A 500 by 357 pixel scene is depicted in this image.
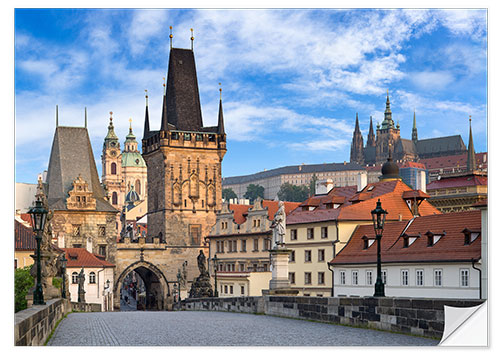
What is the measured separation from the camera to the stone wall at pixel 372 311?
58.6ft

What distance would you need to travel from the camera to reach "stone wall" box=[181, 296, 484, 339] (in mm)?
17859

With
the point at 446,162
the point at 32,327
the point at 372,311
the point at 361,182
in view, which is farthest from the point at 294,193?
the point at 32,327

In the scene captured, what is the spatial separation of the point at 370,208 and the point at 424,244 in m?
11.3

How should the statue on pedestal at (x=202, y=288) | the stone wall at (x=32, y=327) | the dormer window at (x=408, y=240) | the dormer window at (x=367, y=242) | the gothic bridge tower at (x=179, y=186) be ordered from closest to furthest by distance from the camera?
the stone wall at (x=32, y=327), the dormer window at (x=408, y=240), the dormer window at (x=367, y=242), the statue on pedestal at (x=202, y=288), the gothic bridge tower at (x=179, y=186)

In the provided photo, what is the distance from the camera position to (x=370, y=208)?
182 ft

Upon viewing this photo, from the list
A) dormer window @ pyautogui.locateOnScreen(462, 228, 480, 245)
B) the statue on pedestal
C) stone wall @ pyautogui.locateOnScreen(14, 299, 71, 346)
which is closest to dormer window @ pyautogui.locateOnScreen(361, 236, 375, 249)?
the statue on pedestal

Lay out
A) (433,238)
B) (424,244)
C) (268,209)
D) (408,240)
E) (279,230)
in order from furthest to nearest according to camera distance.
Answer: (268,209) → (408,240) → (424,244) → (433,238) → (279,230)

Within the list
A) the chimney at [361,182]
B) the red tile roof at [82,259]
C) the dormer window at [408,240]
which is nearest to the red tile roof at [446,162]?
the chimney at [361,182]

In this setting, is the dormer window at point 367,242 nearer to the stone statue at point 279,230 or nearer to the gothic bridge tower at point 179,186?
the stone statue at point 279,230

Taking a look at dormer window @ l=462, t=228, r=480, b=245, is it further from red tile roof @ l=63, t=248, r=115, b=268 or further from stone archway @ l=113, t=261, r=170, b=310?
stone archway @ l=113, t=261, r=170, b=310

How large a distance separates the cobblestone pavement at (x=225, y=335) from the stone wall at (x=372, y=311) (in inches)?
10.7

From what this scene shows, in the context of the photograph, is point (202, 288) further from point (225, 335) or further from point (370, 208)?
point (225, 335)

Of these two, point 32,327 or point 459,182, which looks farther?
point 459,182

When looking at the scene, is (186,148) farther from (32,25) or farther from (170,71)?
(32,25)
